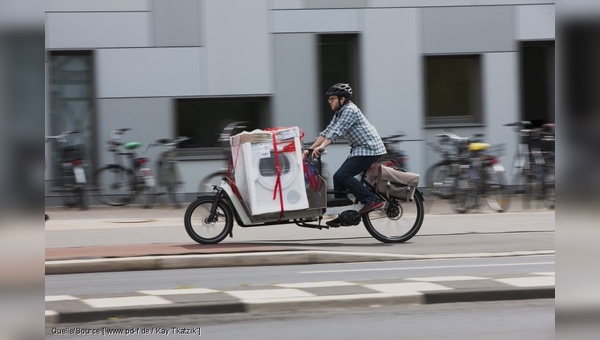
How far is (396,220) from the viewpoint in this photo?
34.9ft

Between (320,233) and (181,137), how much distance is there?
17.0 ft

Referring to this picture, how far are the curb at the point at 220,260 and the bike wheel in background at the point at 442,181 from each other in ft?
16.5

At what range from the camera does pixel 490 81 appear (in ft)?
56.3

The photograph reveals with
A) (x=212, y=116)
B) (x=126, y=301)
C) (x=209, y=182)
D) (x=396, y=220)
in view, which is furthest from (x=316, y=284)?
(x=212, y=116)

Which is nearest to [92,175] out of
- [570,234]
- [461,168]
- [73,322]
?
[461,168]

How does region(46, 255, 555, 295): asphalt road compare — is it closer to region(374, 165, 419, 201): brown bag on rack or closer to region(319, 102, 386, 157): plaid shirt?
region(374, 165, 419, 201): brown bag on rack

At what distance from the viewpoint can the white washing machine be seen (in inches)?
396

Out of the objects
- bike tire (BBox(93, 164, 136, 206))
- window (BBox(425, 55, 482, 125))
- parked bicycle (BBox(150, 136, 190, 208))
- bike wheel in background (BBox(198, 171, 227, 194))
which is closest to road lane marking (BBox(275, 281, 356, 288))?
bike wheel in background (BBox(198, 171, 227, 194))

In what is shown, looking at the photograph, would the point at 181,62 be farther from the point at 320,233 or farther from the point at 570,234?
the point at 570,234

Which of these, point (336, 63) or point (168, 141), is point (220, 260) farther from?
point (336, 63)

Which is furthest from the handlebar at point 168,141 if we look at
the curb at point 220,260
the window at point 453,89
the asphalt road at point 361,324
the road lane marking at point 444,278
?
the asphalt road at point 361,324

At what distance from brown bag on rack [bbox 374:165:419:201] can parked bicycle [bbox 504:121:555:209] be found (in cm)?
445

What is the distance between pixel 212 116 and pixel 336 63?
8.10ft

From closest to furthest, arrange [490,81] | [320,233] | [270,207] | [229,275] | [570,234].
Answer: [570,234]
[229,275]
[270,207]
[320,233]
[490,81]
